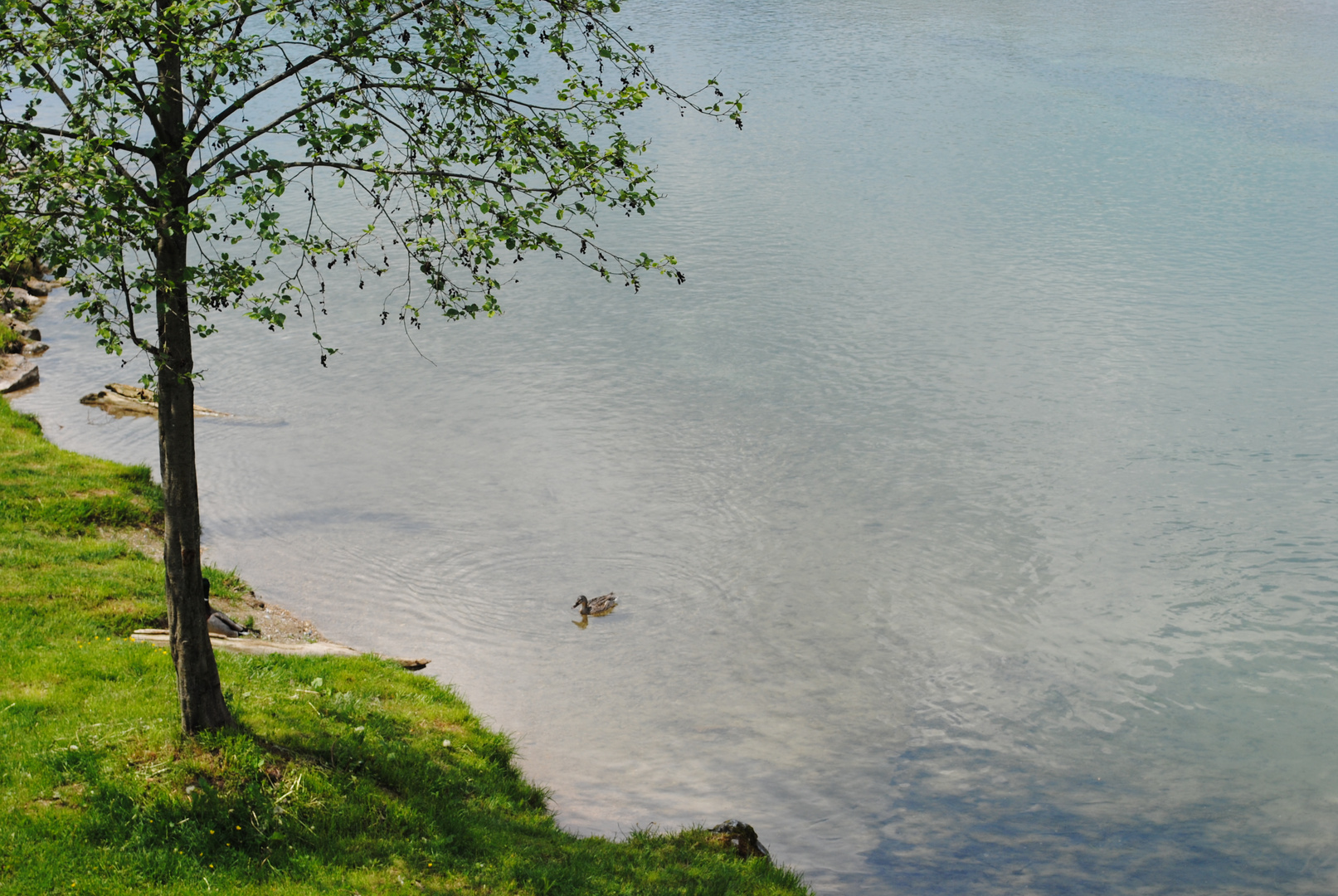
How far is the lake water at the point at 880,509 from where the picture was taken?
14359 millimetres

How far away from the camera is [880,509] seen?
69.7 feet

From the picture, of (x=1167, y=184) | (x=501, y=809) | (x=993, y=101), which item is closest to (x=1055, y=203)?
(x=1167, y=184)

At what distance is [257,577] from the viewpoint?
59.1 ft

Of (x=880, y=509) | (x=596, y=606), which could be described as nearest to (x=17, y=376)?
(x=596, y=606)

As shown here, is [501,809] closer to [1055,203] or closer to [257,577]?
[257,577]

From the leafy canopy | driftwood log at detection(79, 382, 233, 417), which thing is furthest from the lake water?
the leafy canopy

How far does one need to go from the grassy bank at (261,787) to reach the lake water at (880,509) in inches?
76.3

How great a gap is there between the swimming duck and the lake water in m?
0.26

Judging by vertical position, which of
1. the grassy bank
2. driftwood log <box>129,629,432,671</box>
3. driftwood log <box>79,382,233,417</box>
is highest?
driftwood log <box>79,382,233,417</box>

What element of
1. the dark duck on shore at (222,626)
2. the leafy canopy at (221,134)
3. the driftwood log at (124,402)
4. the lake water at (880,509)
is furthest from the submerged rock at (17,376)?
the leafy canopy at (221,134)

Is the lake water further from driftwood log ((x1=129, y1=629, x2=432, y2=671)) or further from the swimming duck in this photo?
driftwood log ((x1=129, y1=629, x2=432, y2=671))

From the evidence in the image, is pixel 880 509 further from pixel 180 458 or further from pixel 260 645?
pixel 180 458

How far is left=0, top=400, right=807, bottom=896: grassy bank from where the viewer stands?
855 centimetres

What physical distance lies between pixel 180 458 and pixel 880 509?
14.6 m
